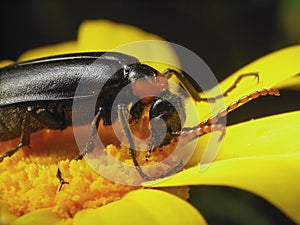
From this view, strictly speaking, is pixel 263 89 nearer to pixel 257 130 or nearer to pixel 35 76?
pixel 257 130

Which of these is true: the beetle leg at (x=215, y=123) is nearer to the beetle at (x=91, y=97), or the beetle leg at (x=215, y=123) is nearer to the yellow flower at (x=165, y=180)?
the beetle at (x=91, y=97)

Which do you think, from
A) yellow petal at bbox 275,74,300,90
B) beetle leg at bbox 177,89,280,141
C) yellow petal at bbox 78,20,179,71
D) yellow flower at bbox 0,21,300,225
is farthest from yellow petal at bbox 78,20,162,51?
beetle leg at bbox 177,89,280,141

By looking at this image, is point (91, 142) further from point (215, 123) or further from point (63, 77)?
point (215, 123)

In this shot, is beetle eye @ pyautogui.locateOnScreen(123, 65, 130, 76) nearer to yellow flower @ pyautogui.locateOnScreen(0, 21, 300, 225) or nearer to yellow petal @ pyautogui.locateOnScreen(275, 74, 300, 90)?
yellow flower @ pyautogui.locateOnScreen(0, 21, 300, 225)

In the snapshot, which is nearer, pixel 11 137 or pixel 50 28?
pixel 11 137

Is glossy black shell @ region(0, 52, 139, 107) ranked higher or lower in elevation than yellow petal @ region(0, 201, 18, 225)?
higher

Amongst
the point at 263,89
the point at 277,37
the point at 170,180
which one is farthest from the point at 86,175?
the point at 277,37

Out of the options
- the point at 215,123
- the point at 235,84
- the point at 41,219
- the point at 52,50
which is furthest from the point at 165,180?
the point at 52,50

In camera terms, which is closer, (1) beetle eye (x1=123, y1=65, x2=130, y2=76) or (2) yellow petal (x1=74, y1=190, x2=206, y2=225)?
(2) yellow petal (x1=74, y1=190, x2=206, y2=225)
